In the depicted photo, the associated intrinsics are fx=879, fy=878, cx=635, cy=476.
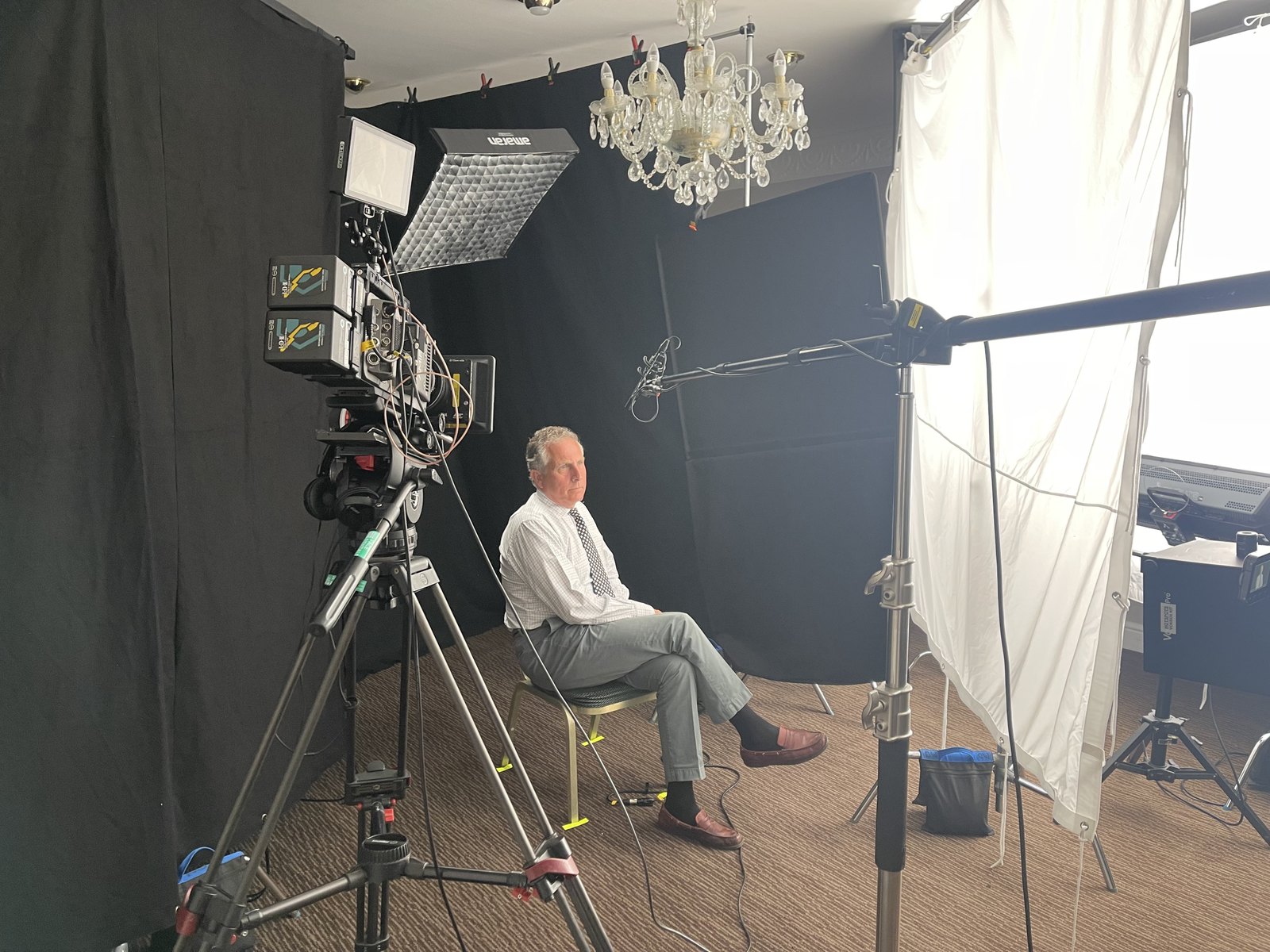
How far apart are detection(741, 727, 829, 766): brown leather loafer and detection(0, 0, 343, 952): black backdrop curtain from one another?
1.42 m

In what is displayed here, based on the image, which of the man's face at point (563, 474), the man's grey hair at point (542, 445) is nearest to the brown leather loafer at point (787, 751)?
the man's face at point (563, 474)

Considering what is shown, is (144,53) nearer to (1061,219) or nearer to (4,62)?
(4,62)

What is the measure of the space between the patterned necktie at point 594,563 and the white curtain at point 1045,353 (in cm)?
103

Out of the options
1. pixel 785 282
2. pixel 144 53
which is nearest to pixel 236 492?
pixel 144 53

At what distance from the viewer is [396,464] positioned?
135 centimetres

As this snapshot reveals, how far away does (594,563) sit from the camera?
9.16 ft

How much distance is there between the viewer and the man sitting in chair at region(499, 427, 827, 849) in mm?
2441

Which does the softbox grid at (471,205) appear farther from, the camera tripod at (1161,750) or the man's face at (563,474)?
the camera tripod at (1161,750)

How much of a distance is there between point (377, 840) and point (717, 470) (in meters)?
1.51

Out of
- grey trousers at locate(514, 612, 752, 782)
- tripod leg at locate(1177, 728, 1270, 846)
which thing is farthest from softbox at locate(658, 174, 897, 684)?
tripod leg at locate(1177, 728, 1270, 846)

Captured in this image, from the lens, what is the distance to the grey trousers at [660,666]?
247 cm

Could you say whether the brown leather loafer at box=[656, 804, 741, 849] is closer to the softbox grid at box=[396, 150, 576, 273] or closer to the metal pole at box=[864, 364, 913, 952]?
the metal pole at box=[864, 364, 913, 952]

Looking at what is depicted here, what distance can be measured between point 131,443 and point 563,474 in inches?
47.0

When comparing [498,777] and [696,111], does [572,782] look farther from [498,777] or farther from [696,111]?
[696,111]
